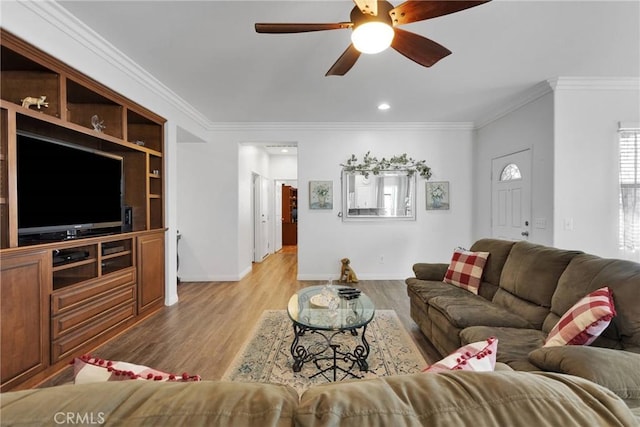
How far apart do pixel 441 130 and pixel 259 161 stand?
148 inches

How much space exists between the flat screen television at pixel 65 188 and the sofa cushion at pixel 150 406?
2.14 meters

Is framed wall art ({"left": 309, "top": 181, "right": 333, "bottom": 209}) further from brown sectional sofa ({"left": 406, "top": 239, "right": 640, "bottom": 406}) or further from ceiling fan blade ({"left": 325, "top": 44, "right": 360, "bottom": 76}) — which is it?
ceiling fan blade ({"left": 325, "top": 44, "right": 360, "bottom": 76})

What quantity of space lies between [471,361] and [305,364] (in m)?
1.71

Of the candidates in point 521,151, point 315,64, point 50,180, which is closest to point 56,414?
point 50,180

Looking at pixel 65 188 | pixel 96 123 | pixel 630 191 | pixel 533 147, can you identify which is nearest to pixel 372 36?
Answer: pixel 65 188

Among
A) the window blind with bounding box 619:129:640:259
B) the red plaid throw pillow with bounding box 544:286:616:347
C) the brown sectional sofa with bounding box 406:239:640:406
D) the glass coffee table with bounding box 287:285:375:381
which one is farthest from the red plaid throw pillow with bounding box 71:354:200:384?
the window blind with bounding box 619:129:640:259

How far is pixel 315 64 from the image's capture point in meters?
2.81

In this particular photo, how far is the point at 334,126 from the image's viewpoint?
4.80 metres

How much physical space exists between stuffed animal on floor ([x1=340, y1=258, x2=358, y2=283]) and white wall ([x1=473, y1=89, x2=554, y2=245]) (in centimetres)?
221

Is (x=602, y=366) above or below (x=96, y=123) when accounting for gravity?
below

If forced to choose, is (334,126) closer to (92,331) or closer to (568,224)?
(568,224)

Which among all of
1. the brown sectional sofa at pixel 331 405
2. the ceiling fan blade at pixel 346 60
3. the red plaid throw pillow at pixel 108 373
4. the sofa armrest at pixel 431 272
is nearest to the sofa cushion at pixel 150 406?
the brown sectional sofa at pixel 331 405

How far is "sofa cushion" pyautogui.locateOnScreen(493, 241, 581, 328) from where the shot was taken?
1966mm

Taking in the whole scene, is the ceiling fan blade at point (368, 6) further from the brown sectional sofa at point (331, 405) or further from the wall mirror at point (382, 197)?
the wall mirror at point (382, 197)
